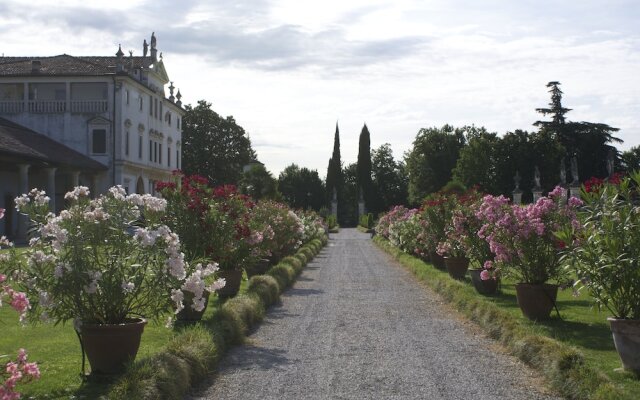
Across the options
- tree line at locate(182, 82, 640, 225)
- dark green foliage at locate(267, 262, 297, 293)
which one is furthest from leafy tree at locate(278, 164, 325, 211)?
dark green foliage at locate(267, 262, 297, 293)

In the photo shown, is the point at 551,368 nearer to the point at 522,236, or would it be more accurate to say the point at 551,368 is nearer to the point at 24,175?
the point at 522,236

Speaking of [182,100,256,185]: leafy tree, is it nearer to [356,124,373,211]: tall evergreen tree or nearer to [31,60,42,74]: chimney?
[356,124,373,211]: tall evergreen tree

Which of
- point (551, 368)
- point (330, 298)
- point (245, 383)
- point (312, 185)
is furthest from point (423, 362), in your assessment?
point (312, 185)

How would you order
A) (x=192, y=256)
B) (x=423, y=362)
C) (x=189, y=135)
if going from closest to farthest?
(x=423, y=362)
(x=192, y=256)
(x=189, y=135)

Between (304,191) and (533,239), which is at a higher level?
(304,191)

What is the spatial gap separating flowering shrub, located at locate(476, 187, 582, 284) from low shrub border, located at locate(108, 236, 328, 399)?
13.3ft

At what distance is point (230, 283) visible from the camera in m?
14.2

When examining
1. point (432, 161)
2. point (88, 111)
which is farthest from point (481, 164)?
point (88, 111)

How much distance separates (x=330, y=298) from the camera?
→ 51.8 feet

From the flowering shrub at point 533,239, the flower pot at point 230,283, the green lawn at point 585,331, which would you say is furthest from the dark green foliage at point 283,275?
the flowering shrub at point 533,239

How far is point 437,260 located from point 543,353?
13108 millimetres

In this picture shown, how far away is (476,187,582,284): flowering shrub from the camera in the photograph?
36.2ft

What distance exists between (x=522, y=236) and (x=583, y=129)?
197ft

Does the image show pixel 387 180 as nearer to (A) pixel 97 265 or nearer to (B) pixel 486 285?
(B) pixel 486 285
